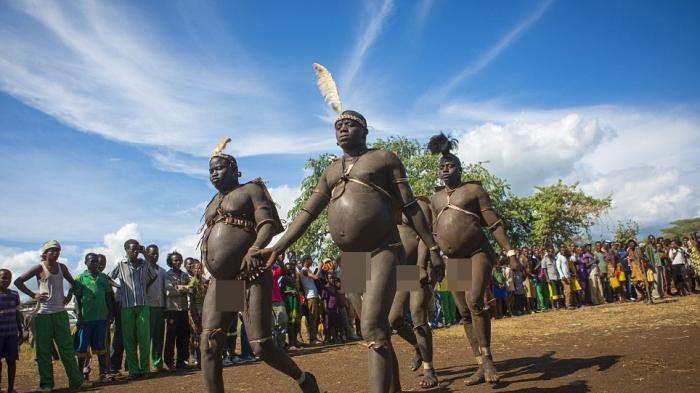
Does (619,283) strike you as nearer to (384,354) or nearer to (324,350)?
(324,350)

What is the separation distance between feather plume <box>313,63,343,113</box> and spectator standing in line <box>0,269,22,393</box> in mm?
6980

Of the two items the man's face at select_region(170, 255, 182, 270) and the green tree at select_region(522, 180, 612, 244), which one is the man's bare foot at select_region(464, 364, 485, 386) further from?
the green tree at select_region(522, 180, 612, 244)

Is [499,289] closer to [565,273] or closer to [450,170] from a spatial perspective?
[565,273]

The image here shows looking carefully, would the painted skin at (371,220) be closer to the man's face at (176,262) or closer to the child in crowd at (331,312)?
the man's face at (176,262)

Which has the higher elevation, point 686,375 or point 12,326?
point 12,326

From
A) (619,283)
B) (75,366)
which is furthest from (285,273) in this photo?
(619,283)

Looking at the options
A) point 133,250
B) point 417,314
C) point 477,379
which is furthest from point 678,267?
Answer: point 133,250

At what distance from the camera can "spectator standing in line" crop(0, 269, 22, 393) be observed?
843 cm

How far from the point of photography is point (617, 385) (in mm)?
5375

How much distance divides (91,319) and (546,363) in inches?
313

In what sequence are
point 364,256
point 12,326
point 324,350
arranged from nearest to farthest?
point 364,256
point 12,326
point 324,350

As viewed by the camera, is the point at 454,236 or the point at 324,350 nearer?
the point at 454,236

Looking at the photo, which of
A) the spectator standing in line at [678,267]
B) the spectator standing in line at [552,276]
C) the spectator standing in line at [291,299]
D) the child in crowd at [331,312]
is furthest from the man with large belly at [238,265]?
the spectator standing in line at [678,267]

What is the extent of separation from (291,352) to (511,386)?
732cm
